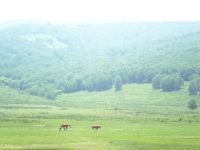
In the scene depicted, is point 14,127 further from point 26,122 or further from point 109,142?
point 109,142

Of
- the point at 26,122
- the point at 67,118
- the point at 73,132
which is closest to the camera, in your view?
the point at 73,132

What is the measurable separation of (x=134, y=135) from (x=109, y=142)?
12.0m

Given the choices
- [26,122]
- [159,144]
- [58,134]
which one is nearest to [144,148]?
[159,144]

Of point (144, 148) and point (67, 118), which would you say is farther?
point (67, 118)

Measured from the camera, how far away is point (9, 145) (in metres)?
72.2

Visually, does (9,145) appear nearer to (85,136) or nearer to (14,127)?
(85,136)

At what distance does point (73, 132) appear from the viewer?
3765 inches

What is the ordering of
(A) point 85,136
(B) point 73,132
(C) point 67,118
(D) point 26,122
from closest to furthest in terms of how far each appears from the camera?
(A) point 85,136
(B) point 73,132
(D) point 26,122
(C) point 67,118

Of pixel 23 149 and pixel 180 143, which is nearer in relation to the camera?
pixel 23 149

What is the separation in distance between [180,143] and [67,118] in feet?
199

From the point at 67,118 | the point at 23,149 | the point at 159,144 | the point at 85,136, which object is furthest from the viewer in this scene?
the point at 67,118

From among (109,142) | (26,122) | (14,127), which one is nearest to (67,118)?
(26,122)

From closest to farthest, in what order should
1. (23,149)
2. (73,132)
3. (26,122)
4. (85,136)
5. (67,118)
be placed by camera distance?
1. (23,149)
2. (85,136)
3. (73,132)
4. (26,122)
5. (67,118)

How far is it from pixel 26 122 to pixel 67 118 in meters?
21.8
